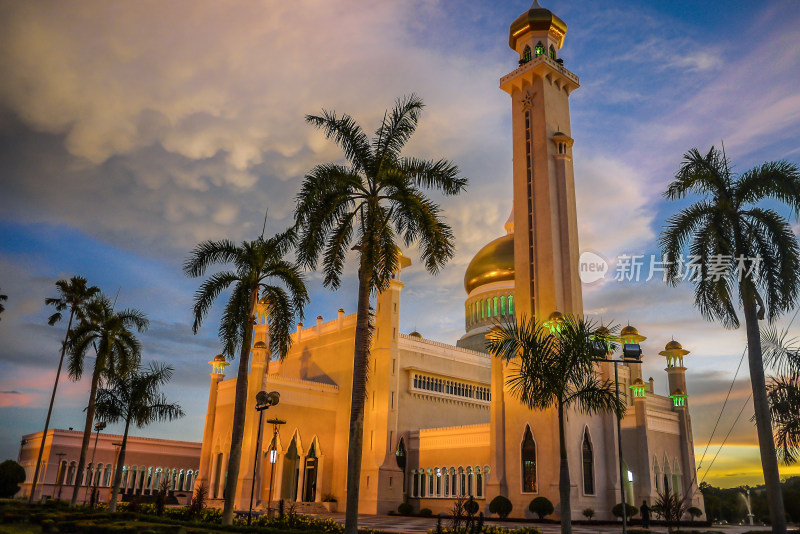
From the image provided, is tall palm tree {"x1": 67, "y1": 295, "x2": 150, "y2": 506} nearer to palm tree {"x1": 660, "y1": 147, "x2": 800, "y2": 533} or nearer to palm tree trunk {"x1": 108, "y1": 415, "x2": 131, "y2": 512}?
palm tree trunk {"x1": 108, "y1": 415, "x2": 131, "y2": 512}

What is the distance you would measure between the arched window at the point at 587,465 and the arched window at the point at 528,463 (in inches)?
100

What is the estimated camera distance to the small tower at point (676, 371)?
128ft

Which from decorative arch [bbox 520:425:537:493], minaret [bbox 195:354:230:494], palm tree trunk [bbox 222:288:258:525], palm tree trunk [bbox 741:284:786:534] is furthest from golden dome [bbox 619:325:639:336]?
minaret [bbox 195:354:230:494]

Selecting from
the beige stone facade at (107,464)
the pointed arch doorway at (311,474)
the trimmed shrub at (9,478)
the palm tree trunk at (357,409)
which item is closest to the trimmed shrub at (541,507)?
the palm tree trunk at (357,409)

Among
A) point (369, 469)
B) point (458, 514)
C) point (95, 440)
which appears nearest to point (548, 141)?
point (369, 469)

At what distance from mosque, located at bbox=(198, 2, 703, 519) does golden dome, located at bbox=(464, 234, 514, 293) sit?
7.54 metres

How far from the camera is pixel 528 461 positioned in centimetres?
3105

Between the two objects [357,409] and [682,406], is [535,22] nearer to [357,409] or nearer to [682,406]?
[682,406]

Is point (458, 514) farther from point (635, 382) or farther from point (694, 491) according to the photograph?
point (694, 491)

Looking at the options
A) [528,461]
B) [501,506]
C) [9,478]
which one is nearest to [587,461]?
[528,461]

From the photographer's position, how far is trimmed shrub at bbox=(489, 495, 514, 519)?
30016mm

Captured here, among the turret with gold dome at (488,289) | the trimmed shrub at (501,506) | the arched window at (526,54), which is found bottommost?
the trimmed shrub at (501,506)

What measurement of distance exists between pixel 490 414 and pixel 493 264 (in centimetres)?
1454

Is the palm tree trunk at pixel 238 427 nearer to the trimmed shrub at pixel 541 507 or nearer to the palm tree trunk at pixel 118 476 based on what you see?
the palm tree trunk at pixel 118 476
